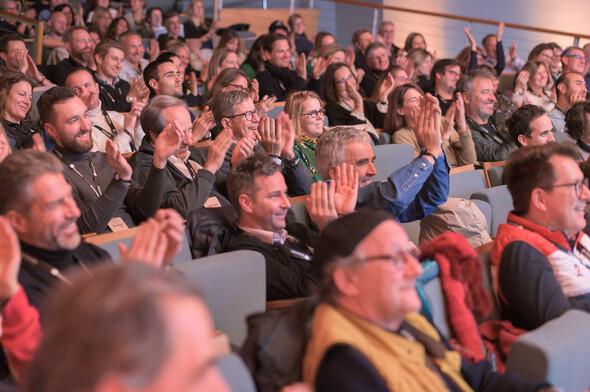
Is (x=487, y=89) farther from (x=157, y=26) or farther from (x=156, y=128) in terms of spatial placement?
(x=157, y=26)

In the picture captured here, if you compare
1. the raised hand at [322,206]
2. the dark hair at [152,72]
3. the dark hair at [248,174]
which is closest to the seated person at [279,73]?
the dark hair at [152,72]

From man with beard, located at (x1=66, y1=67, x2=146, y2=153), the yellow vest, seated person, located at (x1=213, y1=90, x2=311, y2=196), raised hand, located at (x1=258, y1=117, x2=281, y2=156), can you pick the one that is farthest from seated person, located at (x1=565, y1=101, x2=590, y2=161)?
the yellow vest

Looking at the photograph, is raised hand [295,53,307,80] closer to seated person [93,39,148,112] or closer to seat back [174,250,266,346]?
seated person [93,39,148,112]

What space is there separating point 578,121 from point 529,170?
2.00 meters

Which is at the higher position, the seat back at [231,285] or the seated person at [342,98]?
the seated person at [342,98]

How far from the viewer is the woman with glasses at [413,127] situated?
3.99m

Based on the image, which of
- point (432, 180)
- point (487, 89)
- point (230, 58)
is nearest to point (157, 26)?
point (230, 58)

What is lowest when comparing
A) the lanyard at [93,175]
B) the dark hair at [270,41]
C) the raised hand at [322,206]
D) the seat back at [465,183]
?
the seat back at [465,183]

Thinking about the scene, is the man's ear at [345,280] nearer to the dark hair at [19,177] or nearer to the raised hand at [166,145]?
the dark hair at [19,177]

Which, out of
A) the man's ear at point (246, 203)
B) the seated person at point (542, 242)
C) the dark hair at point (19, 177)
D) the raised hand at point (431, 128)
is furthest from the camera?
the raised hand at point (431, 128)

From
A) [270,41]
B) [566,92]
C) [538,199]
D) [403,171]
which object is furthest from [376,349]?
[270,41]

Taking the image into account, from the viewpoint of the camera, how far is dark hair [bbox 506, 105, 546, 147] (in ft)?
11.7

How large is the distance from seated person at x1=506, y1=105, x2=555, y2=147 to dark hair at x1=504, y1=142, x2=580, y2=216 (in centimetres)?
159

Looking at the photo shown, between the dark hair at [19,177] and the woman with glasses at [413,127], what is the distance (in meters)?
2.67
